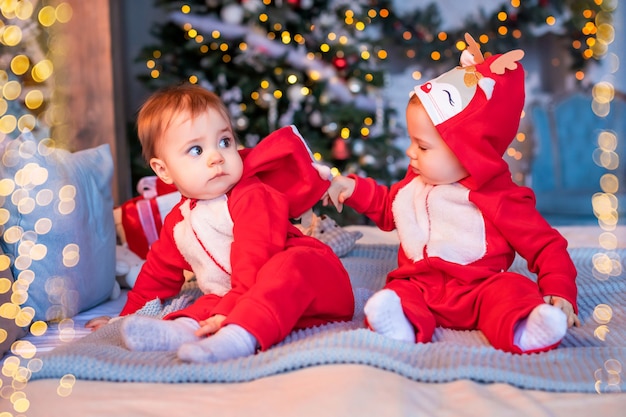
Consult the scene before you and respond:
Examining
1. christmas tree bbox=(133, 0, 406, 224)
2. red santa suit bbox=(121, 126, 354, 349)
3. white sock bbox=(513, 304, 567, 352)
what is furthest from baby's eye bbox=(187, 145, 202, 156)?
christmas tree bbox=(133, 0, 406, 224)

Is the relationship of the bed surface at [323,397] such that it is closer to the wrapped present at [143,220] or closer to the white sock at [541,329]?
the white sock at [541,329]

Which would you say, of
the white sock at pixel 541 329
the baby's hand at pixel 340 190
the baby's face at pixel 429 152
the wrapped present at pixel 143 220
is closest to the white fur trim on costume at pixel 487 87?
the baby's face at pixel 429 152

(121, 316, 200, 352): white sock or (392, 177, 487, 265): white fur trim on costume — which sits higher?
(392, 177, 487, 265): white fur trim on costume

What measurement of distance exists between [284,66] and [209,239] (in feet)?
6.65

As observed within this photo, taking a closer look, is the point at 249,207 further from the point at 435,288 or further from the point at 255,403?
the point at 255,403

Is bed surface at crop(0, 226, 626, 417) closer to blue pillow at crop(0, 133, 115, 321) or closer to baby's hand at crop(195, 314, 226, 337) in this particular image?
baby's hand at crop(195, 314, 226, 337)

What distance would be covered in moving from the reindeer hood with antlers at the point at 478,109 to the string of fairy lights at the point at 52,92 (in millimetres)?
392

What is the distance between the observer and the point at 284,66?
3344 millimetres

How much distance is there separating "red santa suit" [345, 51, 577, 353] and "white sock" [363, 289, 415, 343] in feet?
0.36

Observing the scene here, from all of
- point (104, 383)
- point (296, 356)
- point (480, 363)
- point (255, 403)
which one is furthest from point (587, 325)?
point (104, 383)

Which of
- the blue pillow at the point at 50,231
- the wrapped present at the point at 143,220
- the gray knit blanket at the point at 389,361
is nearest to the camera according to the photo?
the gray knit blanket at the point at 389,361

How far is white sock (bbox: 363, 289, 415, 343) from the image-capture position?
3.94 ft

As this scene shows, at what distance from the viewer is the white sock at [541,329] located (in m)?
1.14

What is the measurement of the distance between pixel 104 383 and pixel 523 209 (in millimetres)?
883
